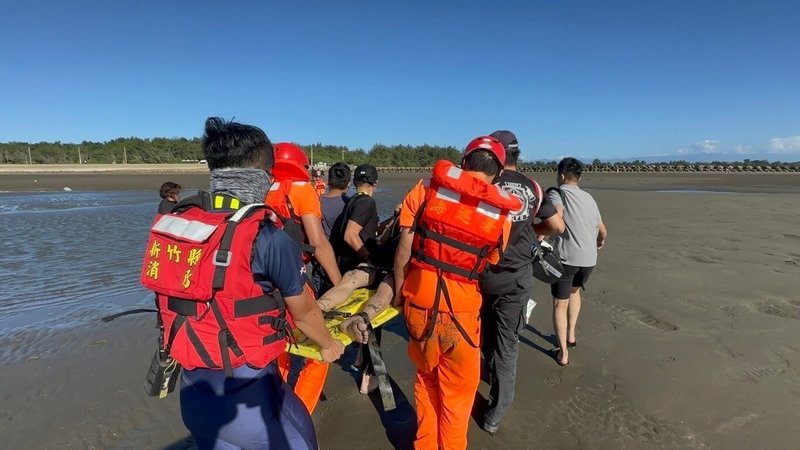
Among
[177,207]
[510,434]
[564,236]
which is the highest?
[177,207]

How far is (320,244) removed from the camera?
364cm

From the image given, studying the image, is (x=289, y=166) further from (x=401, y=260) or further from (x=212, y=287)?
(x=212, y=287)

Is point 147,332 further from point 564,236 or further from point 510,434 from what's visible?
point 564,236

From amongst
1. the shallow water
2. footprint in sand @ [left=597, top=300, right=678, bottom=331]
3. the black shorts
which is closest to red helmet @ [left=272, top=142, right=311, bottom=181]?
the black shorts

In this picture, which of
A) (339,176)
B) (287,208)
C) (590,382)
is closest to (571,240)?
→ (590,382)

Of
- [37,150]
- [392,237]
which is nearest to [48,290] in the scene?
[392,237]

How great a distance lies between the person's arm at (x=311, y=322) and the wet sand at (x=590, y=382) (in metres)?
1.70

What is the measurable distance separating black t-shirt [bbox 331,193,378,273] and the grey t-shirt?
2.08 metres

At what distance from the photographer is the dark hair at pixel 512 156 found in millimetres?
3763

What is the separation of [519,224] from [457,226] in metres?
0.87

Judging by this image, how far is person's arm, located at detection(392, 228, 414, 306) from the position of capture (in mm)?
3018

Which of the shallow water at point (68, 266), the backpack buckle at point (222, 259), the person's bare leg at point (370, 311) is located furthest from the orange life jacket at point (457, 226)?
the shallow water at point (68, 266)

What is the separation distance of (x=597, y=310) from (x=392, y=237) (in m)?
4.12

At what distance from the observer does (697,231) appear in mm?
12172
